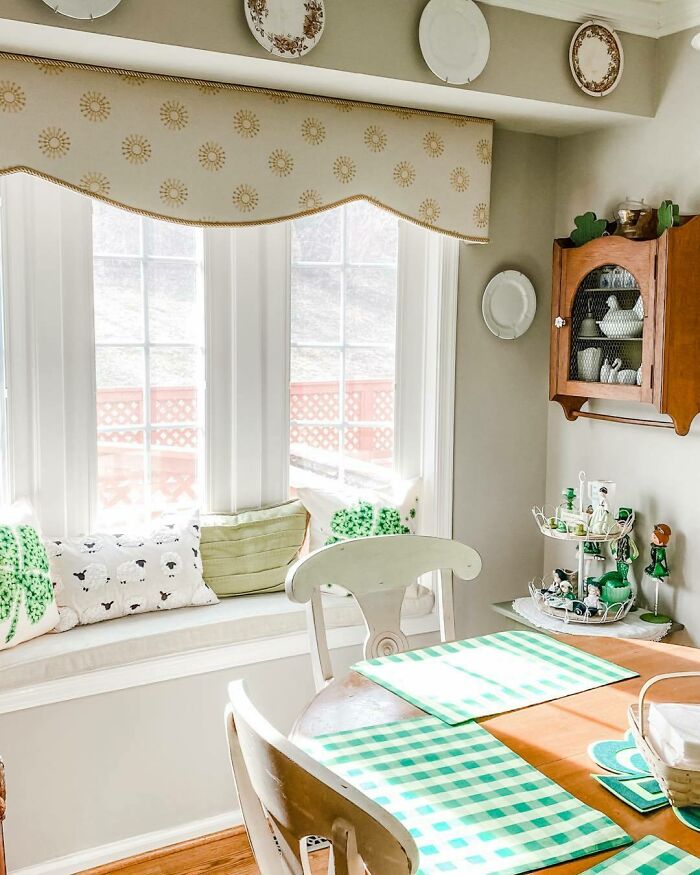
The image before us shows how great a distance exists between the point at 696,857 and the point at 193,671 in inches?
68.6

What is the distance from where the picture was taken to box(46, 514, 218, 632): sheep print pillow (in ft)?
8.66

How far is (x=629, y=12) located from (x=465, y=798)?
8.12ft

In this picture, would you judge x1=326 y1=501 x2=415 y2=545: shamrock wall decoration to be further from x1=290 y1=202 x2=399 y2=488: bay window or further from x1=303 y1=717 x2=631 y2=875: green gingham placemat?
x1=303 y1=717 x2=631 y2=875: green gingham placemat

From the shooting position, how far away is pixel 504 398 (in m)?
3.33

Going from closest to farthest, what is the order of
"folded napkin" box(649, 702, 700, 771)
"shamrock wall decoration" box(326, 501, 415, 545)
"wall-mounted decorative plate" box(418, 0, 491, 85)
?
"folded napkin" box(649, 702, 700, 771)
"wall-mounted decorative plate" box(418, 0, 491, 85)
"shamrock wall decoration" box(326, 501, 415, 545)

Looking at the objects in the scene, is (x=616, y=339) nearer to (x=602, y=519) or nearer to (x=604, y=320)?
(x=604, y=320)

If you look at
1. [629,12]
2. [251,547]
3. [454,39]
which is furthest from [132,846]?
[629,12]

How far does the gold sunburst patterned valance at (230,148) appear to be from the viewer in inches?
95.8

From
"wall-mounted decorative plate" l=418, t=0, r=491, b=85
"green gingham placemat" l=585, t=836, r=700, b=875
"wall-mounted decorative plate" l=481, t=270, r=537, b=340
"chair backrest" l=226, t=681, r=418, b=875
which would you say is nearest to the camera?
"chair backrest" l=226, t=681, r=418, b=875

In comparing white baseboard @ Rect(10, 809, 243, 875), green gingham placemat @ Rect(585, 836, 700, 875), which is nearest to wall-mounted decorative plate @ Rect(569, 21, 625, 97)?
green gingham placemat @ Rect(585, 836, 700, 875)

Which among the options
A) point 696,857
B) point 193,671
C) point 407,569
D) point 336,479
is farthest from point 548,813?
point 336,479

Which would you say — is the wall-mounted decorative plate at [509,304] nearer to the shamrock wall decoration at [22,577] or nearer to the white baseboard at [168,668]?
the white baseboard at [168,668]

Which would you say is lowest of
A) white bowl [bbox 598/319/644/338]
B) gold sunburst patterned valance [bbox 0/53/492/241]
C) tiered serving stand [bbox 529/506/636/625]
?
tiered serving stand [bbox 529/506/636/625]

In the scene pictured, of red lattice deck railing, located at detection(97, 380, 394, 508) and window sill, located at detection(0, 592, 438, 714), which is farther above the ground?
red lattice deck railing, located at detection(97, 380, 394, 508)
